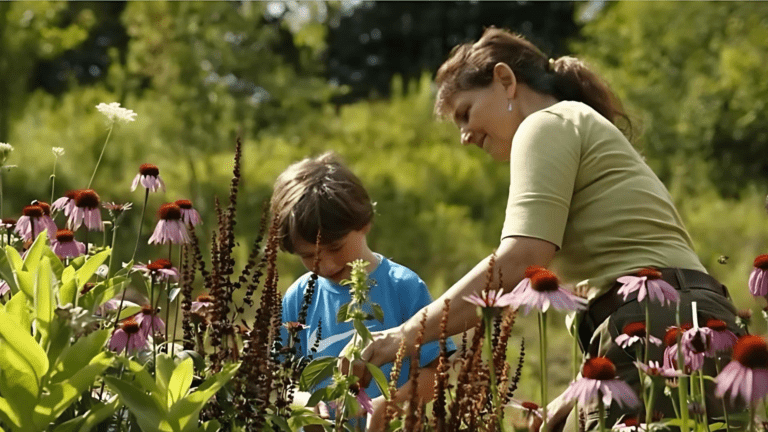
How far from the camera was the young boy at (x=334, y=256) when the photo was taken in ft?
8.67

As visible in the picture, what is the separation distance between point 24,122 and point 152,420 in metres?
13.3

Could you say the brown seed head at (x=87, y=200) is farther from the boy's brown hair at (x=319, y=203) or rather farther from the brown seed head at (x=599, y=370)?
the brown seed head at (x=599, y=370)

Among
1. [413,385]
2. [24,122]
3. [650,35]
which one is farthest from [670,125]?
[413,385]

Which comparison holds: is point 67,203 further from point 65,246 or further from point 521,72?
point 521,72

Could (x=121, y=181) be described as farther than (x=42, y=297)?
Yes

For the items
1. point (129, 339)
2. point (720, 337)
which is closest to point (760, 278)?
point (720, 337)

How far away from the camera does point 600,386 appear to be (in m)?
1.31

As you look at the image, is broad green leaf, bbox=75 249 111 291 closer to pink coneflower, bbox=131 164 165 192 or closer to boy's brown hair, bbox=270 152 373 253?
pink coneflower, bbox=131 164 165 192

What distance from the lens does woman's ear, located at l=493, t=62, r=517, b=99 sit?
260cm

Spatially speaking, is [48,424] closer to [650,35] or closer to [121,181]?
[121,181]

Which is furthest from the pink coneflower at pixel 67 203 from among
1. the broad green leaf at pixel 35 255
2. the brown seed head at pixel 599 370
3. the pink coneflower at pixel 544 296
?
the brown seed head at pixel 599 370

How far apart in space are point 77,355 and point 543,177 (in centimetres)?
110

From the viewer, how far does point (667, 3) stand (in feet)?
55.1

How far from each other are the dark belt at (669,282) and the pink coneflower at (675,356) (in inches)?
17.3
